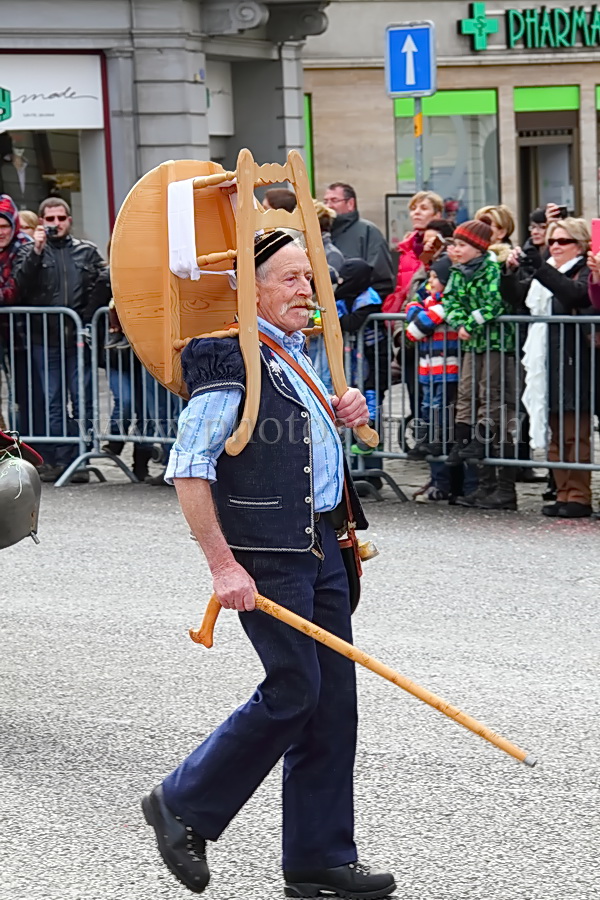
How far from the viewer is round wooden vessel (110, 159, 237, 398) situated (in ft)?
14.1

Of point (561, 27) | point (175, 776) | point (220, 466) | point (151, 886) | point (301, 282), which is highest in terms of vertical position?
point (561, 27)

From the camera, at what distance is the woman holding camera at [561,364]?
991cm

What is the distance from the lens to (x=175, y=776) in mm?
4352

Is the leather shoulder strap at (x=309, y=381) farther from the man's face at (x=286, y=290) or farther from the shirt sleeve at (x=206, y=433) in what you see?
the shirt sleeve at (x=206, y=433)

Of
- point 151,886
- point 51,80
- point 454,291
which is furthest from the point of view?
point 51,80

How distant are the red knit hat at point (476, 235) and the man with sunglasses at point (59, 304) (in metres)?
2.94

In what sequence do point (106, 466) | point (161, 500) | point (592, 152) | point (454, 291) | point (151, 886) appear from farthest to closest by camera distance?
1. point (592, 152)
2. point (106, 466)
3. point (161, 500)
4. point (454, 291)
5. point (151, 886)

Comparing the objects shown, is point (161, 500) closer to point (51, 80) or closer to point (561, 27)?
point (51, 80)

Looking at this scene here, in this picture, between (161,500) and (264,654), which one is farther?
(161,500)

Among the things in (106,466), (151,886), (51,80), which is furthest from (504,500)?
(51,80)

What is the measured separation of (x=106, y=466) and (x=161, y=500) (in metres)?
1.62

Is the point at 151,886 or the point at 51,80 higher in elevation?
the point at 51,80

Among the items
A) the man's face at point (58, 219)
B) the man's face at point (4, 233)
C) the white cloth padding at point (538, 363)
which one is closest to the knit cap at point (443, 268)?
the white cloth padding at point (538, 363)

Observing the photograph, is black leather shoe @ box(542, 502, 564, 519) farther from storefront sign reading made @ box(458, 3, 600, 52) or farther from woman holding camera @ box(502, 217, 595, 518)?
storefront sign reading made @ box(458, 3, 600, 52)
